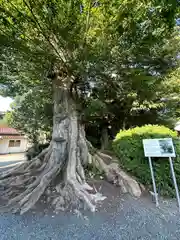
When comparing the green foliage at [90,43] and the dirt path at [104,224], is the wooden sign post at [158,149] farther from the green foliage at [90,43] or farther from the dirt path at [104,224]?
the green foliage at [90,43]

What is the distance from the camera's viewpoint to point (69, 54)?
523 centimetres

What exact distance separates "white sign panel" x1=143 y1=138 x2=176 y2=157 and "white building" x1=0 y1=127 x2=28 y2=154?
17.1 metres

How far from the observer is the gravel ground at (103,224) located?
9.02ft

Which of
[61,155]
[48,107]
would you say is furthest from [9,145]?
[61,155]

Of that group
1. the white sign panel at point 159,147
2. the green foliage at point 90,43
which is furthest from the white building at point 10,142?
the white sign panel at point 159,147

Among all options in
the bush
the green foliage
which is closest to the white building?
the green foliage

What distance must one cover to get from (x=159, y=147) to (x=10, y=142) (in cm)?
2030

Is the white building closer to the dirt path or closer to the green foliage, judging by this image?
the green foliage

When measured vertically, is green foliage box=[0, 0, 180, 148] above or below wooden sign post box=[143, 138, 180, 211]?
above

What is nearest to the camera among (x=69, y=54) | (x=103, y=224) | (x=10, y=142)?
(x=103, y=224)

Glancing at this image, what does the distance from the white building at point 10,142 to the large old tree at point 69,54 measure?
14551 millimetres

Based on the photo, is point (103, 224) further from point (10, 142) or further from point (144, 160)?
point (10, 142)

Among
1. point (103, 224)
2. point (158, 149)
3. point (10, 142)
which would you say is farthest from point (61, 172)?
point (10, 142)

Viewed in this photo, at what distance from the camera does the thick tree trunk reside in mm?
3887
